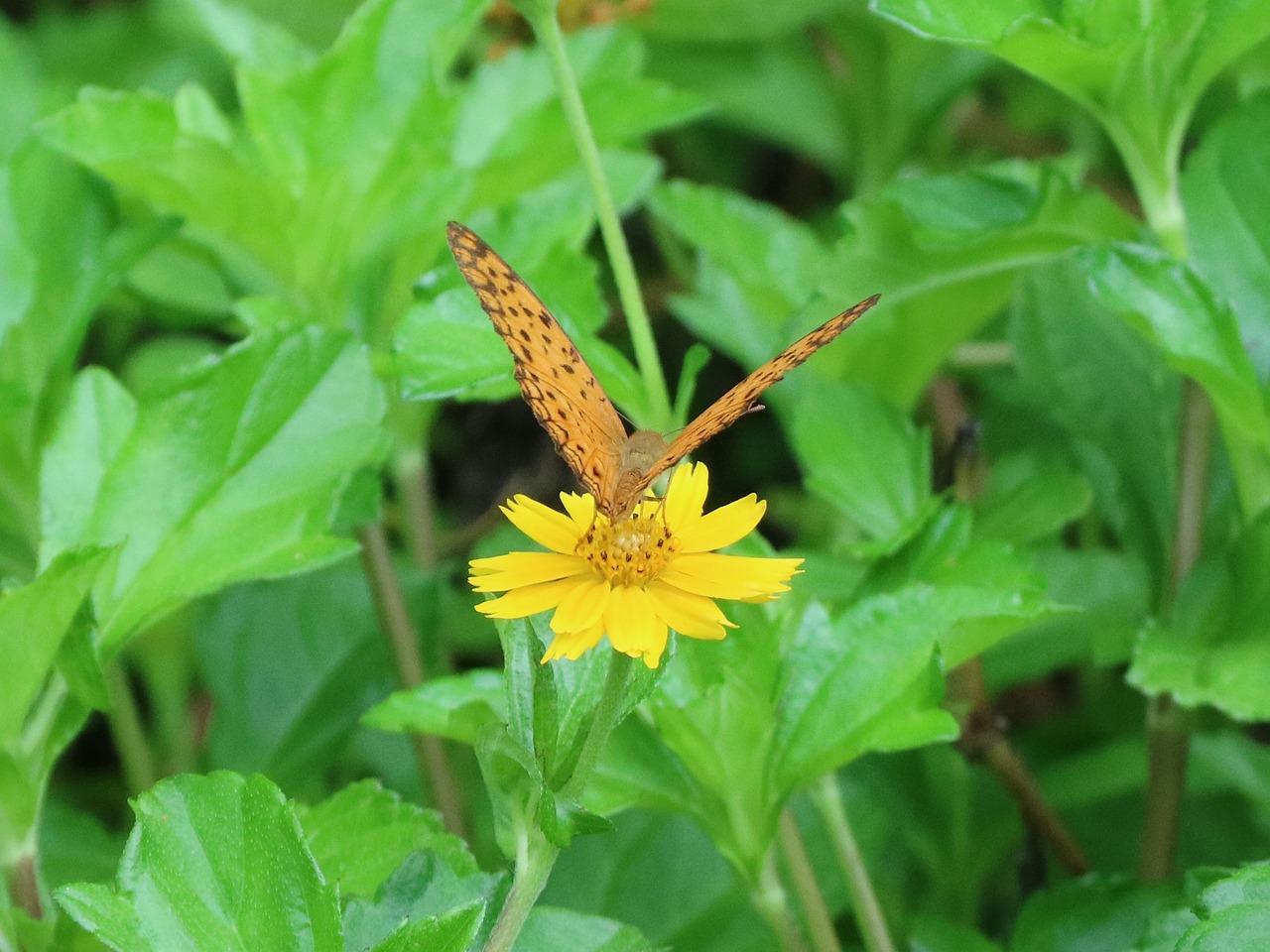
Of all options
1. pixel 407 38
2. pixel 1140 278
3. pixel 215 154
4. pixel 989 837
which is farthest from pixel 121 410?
pixel 989 837

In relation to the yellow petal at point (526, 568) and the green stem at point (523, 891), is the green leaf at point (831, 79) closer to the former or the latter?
the yellow petal at point (526, 568)

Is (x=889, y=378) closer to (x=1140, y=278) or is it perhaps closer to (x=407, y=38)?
Answer: (x=1140, y=278)

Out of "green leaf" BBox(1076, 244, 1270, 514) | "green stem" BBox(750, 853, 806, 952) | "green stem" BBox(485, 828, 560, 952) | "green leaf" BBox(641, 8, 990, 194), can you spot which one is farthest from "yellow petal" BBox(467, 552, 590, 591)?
"green leaf" BBox(641, 8, 990, 194)

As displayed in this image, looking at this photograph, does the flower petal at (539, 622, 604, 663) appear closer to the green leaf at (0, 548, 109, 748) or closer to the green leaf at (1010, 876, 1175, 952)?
the green leaf at (0, 548, 109, 748)

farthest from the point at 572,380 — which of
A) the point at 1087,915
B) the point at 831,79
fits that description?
the point at 831,79

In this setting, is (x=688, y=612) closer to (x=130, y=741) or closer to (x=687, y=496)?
(x=687, y=496)

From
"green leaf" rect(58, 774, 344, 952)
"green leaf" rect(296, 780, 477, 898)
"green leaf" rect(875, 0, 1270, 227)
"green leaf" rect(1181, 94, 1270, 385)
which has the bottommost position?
"green leaf" rect(296, 780, 477, 898)
